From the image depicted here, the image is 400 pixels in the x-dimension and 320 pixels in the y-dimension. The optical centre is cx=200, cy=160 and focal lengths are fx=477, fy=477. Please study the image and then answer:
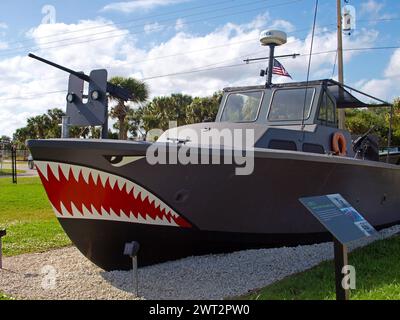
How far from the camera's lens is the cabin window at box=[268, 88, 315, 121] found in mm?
7285

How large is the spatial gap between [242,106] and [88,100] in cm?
332

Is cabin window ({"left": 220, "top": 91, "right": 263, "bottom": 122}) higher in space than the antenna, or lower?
lower

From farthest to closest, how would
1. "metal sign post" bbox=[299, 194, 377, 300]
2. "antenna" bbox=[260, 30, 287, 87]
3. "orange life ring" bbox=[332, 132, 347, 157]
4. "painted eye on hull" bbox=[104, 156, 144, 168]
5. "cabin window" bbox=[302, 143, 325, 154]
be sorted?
1. "antenna" bbox=[260, 30, 287, 87]
2. "orange life ring" bbox=[332, 132, 347, 157]
3. "cabin window" bbox=[302, 143, 325, 154]
4. "painted eye on hull" bbox=[104, 156, 144, 168]
5. "metal sign post" bbox=[299, 194, 377, 300]

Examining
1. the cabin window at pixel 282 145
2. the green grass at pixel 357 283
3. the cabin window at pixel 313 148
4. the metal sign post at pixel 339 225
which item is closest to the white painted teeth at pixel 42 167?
the green grass at pixel 357 283

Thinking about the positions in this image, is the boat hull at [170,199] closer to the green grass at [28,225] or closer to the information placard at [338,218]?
the information placard at [338,218]

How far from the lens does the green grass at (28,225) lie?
7.72 metres

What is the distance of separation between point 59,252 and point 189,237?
104 inches

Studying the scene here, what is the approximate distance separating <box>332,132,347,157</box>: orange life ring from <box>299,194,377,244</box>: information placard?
3.16 meters

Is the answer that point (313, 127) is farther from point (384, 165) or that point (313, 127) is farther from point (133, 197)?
point (133, 197)

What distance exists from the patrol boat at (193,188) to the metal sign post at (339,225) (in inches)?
57.1

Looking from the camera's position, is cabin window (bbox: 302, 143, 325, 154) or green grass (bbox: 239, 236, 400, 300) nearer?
green grass (bbox: 239, 236, 400, 300)

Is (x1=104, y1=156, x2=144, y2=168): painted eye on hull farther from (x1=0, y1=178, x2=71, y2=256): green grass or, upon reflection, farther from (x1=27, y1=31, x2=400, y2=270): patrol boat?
(x1=0, y1=178, x2=71, y2=256): green grass

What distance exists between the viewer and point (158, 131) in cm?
719

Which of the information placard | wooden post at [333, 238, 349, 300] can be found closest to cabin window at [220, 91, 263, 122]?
the information placard
